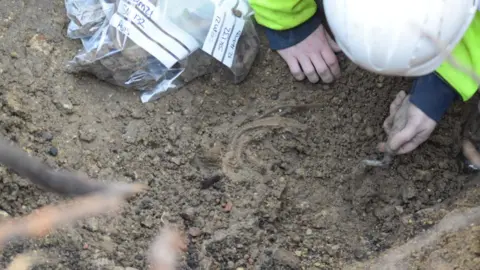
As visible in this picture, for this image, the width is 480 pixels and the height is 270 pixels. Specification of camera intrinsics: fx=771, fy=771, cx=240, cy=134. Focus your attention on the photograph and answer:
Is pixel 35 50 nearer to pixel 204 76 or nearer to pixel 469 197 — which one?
pixel 204 76

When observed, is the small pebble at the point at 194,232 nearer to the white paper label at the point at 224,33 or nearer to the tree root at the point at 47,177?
the tree root at the point at 47,177

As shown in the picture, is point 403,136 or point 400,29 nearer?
point 400,29

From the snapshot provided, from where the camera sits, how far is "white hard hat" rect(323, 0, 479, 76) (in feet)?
5.11

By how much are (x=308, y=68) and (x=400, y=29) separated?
0.68 m

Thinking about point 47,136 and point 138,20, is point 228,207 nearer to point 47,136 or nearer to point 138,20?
point 47,136

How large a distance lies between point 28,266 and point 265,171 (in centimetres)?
69

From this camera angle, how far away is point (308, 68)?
88.1 inches

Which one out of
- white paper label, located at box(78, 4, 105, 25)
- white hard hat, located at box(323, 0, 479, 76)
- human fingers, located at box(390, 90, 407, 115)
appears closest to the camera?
white hard hat, located at box(323, 0, 479, 76)

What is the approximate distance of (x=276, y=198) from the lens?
202 cm

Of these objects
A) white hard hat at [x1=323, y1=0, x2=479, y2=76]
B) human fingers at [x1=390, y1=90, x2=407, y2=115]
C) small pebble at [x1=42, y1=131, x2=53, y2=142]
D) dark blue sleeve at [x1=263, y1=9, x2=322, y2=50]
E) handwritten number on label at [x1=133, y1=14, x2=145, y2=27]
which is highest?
white hard hat at [x1=323, y1=0, x2=479, y2=76]

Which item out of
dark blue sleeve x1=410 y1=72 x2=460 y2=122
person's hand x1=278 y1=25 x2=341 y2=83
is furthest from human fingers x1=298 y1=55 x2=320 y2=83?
dark blue sleeve x1=410 y1=72 x2=460 y2=122

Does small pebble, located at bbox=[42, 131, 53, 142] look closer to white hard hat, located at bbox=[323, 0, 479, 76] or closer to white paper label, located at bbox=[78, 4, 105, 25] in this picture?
white paper label, located at bbox=[78, 4, 105, 25]

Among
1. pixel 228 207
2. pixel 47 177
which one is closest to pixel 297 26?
pixel 228 207

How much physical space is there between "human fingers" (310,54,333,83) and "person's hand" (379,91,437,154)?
0.88 feet
